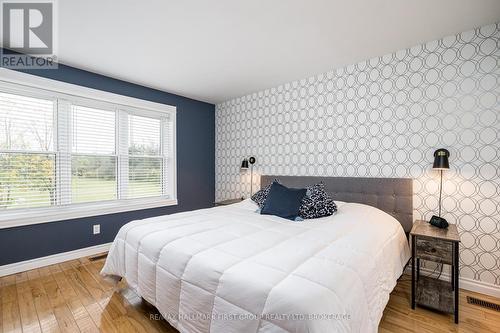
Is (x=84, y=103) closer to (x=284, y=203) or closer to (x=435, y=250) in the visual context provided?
(x=284, y=203)

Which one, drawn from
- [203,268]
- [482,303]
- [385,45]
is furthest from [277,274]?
[385,45]

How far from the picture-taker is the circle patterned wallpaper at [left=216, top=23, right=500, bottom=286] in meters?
2.16

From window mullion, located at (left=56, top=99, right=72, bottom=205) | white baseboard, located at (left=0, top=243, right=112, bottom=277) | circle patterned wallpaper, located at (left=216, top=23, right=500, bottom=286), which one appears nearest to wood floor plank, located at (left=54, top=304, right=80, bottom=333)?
white baseboard, located at (left=0, top=243, right=112, bottom=277)

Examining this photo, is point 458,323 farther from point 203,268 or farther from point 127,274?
point 127,274

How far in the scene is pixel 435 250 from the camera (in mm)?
1940

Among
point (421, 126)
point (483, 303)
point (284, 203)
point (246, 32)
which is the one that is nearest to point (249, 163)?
point (284, 203)

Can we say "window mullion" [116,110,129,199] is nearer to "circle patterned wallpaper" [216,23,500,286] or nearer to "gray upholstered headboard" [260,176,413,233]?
"circle patterned wallpaper" [216,23,500,286]

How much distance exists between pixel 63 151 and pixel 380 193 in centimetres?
389

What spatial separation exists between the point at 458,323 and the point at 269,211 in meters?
1.75

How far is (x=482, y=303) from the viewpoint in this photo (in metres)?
2.05

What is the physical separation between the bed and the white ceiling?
1.55 meters

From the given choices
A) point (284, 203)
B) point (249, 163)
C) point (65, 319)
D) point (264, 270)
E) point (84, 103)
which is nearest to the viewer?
point (264, 270)

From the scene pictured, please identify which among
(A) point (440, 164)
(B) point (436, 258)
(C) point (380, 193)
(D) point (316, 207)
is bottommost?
(B) point (436, 258)
